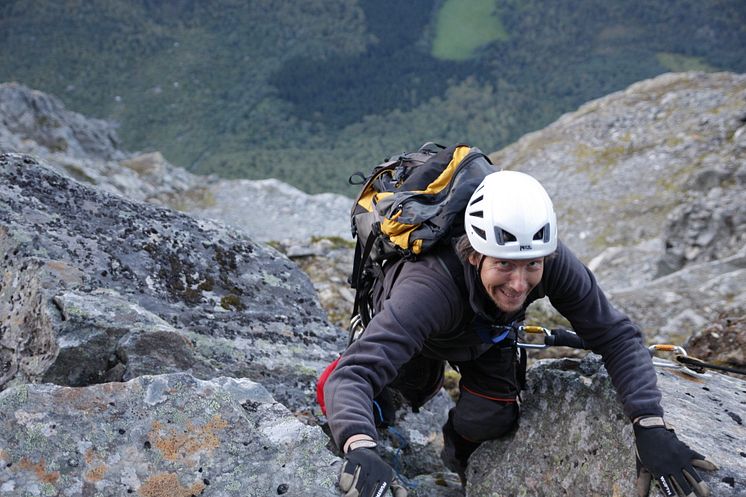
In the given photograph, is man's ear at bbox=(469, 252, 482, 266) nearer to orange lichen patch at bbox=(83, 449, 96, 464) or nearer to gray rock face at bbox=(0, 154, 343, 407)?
gray rock face at bbox=(0, 154, 343, 407)

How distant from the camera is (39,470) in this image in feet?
13.4

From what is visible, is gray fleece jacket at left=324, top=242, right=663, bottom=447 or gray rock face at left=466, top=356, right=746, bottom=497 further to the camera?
gray rock face at left=466, top=356, right=746, bottom=497

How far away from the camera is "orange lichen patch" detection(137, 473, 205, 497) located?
421 centimetres

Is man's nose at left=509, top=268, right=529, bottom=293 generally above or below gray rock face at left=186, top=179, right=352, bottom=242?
above

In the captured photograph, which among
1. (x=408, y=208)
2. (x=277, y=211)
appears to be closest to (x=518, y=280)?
(x=408, y=208)

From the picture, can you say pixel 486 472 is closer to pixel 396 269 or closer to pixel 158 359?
pixel 396 269

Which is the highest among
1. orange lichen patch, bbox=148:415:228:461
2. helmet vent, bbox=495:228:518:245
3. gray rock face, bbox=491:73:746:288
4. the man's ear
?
helmet vent, bbox=495:228:518:245

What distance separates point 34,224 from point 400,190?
3.78 metres

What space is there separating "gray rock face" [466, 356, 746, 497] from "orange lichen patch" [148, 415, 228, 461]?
2868 millimetres

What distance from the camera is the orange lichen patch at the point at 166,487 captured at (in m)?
4.21

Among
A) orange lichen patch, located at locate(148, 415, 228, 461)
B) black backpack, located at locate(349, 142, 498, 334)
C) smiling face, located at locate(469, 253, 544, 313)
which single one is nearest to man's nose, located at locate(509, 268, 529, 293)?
smiling face, located at locate(469, 253, 544, 313)

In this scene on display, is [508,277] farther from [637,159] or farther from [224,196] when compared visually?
[637,159]

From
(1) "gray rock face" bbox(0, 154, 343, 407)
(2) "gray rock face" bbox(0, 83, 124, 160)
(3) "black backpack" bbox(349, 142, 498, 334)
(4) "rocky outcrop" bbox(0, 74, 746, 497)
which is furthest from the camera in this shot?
(2) "gray rock face" bbox(0, 83, 124, 160)

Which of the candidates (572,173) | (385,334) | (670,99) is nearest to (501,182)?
(385,334)
